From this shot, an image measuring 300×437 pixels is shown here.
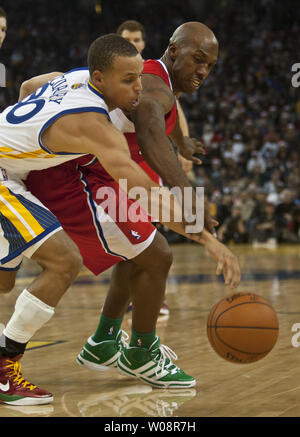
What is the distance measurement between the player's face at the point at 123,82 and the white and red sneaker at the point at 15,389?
4.10 feet

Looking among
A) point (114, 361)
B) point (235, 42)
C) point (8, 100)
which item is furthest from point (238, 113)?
point (114, 361)

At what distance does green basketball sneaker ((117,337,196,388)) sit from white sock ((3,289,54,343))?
0.69 m

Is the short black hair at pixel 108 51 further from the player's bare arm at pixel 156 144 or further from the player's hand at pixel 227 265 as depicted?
the player's hand at pixel 227 265

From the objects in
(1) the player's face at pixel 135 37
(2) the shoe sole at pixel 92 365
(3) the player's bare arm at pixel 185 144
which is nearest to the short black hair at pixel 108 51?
(3) the player's bare arm at pixel 185 144

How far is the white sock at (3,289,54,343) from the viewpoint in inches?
120

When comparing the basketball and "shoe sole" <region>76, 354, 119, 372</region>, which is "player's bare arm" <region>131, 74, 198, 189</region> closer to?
the basketball

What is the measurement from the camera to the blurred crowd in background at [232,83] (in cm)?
1498

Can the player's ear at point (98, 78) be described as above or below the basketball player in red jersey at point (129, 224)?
above

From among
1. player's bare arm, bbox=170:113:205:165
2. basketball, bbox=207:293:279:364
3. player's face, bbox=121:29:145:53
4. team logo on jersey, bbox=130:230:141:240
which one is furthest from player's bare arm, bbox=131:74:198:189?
player's face, bbox=121:29:145:53

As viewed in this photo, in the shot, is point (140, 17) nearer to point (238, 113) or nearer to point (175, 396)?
point (238, 113)

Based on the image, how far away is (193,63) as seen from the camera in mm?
3502

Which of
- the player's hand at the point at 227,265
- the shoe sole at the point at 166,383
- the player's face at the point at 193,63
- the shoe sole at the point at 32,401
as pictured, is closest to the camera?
the player's hand at the point at 227,265

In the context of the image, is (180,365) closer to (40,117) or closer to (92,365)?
(92,365)

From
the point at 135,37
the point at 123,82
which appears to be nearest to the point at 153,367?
the point at 123,82
